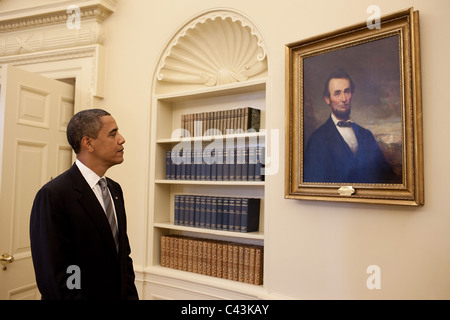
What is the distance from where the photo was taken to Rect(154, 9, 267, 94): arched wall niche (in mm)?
3197

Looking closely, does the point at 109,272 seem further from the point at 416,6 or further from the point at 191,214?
the point at 416,6

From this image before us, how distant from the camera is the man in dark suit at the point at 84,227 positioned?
1635mm

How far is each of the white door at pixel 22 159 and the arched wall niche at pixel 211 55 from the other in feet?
3.33

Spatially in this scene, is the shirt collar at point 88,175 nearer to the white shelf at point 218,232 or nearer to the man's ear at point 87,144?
the man's ear at point 87,144

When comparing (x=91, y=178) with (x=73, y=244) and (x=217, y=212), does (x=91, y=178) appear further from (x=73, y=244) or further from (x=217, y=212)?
(x=217, y=212)

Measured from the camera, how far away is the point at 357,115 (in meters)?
2.41

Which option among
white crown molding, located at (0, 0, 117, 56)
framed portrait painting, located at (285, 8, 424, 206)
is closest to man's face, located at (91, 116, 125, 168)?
framed portrait painting, located at (285, 8, 424, 206)

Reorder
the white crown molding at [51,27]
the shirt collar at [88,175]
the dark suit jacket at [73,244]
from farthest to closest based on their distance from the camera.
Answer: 1. the white crown molding at [51,27]
2. the shirt collar at [88,175]
3. the dark suit jacket at [73,244]

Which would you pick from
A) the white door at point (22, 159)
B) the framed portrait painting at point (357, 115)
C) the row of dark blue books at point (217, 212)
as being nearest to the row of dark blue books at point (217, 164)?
the row of dark blue books at point (217, 212)

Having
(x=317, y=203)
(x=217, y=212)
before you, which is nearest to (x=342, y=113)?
(x=317, y=203)

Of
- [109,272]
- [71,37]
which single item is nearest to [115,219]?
[109,272]

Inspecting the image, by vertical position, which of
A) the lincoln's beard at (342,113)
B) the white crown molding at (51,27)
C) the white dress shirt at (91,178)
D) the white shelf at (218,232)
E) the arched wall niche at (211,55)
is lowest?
the white shelf at (218,232)

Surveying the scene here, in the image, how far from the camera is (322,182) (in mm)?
2537

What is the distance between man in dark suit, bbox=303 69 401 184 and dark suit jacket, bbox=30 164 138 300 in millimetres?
1373
